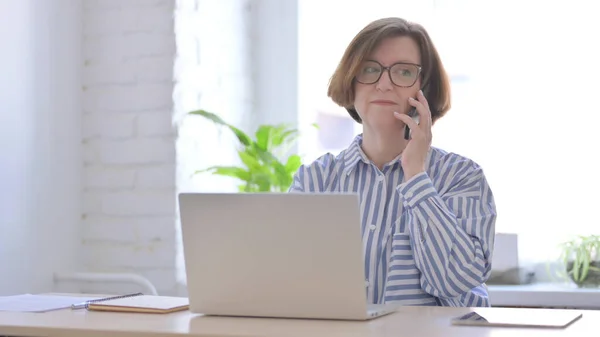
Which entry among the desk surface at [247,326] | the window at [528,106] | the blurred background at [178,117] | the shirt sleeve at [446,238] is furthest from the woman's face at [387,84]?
the window at [528,106]

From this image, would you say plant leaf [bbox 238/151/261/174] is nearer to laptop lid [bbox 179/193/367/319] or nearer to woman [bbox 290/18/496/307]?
woman [bbox 290/18/496/307]

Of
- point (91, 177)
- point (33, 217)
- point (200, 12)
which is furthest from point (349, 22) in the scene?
point (33, 217)

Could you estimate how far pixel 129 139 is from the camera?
123 inches

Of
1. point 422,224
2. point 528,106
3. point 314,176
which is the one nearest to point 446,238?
point 422,224

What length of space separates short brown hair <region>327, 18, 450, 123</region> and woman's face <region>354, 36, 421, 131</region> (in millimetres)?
19

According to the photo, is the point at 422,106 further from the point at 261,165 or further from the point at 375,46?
the point at 261,165

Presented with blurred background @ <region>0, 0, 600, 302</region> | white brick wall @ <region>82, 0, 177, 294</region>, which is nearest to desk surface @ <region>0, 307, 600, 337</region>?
blurred background @ <region>0, 0, 600, 302</region>

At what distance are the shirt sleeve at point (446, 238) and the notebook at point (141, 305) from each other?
512mm

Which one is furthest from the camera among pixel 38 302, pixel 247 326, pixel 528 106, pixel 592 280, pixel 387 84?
pixel 528 106

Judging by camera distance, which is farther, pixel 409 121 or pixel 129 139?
pixel 129 139

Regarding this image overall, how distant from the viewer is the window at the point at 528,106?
321cm

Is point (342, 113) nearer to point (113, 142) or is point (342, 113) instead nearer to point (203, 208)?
point (113, 142)

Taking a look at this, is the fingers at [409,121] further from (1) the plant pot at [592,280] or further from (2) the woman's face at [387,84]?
(1) the plant pot at [592,280]

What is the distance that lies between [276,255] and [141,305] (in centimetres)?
36
